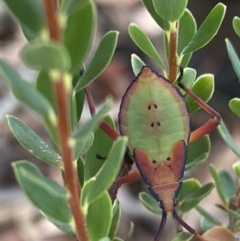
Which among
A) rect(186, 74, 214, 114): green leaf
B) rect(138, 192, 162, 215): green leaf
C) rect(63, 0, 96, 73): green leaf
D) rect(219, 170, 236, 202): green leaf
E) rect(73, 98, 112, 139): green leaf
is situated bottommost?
rect(138, 192, 162, 215): green leaf

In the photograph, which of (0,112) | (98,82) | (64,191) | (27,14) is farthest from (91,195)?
(98,82)

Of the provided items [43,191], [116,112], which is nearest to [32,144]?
[43,191]

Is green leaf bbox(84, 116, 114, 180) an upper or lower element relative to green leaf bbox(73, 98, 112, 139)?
lower

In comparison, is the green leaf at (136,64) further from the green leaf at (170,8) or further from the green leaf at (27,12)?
the green leaf at (27,12)

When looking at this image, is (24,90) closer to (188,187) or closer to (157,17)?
(157,17)

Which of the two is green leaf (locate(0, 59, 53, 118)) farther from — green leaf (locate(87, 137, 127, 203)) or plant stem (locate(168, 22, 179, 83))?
plant stem (locate(168, 22, 179, 83))

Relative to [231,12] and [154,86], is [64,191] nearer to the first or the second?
[154,86]

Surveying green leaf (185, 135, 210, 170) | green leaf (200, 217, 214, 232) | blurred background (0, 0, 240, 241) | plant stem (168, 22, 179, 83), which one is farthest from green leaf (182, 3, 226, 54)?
blurred background (0, 0, 240, 241)
